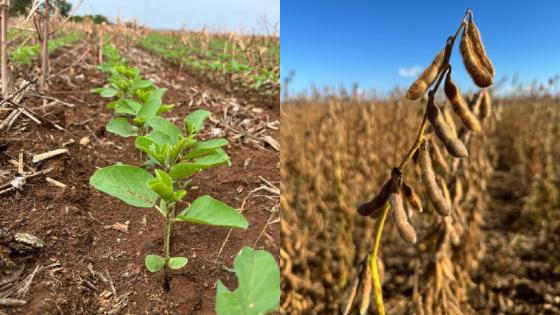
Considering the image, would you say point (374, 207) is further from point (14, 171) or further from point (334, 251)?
point (334, 251)

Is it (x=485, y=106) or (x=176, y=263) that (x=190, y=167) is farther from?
(x=485, y=106)

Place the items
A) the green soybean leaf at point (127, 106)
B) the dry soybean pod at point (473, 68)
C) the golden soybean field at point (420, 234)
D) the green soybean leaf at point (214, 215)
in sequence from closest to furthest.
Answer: the dry soybean pod at point (473, 68)
the green soybean leaf at point (214, 215)
the golden soybean field at point (420, 234)
the green soybean leaf at point (127, 106)

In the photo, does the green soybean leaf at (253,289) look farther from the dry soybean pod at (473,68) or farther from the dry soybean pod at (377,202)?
the dry soybean pod at (473,68)

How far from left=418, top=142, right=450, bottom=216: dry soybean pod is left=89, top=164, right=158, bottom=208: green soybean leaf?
0.78 m

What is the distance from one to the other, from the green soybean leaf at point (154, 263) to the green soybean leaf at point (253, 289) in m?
0.56

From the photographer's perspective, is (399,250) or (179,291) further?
(399,250)

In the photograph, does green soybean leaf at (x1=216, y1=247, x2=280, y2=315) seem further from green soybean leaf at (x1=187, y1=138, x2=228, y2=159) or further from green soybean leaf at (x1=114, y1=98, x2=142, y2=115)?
green soybean leaf at (x1=114, y1=98, x2=142, y2=115)

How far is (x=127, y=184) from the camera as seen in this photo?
1.25m

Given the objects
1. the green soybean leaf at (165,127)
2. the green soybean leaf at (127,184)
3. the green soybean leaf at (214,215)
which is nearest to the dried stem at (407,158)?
the green soybean leaf at (214,215)

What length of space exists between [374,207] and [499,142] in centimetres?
625

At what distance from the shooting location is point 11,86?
103 inches

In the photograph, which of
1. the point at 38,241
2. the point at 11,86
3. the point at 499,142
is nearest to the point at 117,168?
the point at 38,241

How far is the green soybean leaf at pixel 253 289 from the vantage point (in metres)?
0.68

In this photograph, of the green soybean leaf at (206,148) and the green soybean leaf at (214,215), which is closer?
the green soybean leaf at (214,215)
